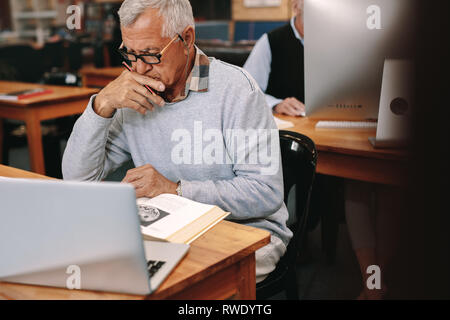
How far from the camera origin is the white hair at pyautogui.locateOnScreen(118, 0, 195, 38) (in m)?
1.22

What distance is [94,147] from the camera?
1338mm

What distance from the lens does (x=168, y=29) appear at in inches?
49.7

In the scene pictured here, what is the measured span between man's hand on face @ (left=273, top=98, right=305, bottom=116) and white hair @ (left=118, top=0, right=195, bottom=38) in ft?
3.37

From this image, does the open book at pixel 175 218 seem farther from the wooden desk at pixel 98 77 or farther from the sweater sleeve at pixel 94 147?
the wooden desk at pixel 98 77

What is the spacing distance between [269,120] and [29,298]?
0.78m

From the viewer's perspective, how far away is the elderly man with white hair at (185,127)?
1221 millimetres

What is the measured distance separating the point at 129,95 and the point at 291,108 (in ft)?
3.71

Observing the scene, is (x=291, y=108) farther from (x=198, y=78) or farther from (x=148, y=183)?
(x=148, y=183)

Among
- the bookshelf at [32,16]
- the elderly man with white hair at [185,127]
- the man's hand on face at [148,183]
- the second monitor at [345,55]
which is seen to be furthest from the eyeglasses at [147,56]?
the bookshelf at [32,16]

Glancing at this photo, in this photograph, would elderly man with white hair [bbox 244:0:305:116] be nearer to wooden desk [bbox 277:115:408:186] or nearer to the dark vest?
the dark vest

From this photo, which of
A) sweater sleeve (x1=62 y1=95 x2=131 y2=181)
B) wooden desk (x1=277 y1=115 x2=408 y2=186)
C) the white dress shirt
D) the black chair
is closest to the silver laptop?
sweater sleeve (x1=62 y1=95 x2=131 y2=181)

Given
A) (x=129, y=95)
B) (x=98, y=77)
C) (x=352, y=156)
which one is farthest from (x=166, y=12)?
(x=98, y=77)
